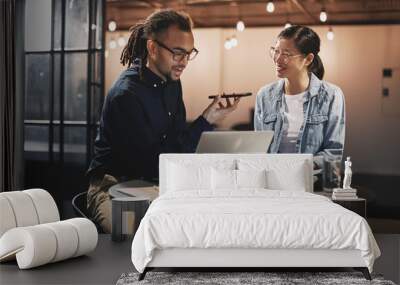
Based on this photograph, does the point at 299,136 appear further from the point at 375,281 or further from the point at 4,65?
the point at 4,65

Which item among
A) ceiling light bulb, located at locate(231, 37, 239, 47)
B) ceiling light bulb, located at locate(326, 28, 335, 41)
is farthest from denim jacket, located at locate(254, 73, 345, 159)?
ceiling light bulb, located at locate(231, 37, 239, 47)

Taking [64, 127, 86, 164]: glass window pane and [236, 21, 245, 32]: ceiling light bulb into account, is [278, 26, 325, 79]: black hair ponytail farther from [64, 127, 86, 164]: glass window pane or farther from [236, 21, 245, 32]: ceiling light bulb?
[64, 127, 86, 164]: glass window pane

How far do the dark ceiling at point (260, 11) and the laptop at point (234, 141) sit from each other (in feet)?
3.92

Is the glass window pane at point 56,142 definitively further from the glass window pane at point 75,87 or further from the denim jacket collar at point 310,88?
the denim jacket collar at point 310,88

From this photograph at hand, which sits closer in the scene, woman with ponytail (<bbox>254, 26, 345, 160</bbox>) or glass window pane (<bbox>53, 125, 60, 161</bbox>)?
woman with ponytail (<bbox>254, 26, 345, 160</bbox>)

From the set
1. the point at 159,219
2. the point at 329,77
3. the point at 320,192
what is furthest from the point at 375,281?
the point at 329,77

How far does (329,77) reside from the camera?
7.32 metres

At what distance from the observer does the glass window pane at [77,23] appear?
7562mm

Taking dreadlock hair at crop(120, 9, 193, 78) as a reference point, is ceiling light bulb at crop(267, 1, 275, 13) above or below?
above

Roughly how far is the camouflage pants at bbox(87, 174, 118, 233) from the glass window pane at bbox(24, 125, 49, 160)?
697 mm

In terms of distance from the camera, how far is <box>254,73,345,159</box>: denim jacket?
7266 mm

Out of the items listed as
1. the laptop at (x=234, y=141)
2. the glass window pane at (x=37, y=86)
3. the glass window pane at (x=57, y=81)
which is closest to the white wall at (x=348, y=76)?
the laptop at (x=234, y=141)

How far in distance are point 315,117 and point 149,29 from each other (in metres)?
2.07

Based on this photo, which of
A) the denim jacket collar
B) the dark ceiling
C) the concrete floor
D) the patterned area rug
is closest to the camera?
the patterned area rug
